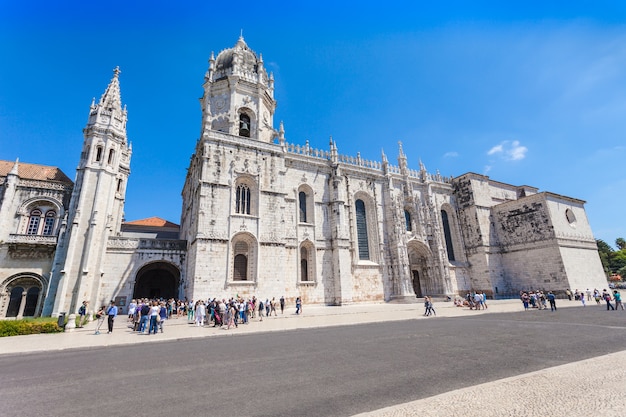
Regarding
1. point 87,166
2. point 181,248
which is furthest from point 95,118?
point 181,248

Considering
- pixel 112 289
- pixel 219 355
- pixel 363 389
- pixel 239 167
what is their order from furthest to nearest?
pixel 239 167 < pixel 112 289 < pixel 219 355 < pixel 363 389

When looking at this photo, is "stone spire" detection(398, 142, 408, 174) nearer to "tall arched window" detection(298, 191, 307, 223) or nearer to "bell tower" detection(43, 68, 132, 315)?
"tall arched window" detection(298, 191, 307, 223)

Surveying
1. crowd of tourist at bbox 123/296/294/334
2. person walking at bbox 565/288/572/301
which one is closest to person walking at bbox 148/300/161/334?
crowd of tourist at bbox 123/296/294/334

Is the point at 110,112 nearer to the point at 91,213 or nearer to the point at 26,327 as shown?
the point at 91,213

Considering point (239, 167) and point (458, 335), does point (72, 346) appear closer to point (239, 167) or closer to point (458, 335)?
point (458, 335)

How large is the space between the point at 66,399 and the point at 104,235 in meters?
20.3

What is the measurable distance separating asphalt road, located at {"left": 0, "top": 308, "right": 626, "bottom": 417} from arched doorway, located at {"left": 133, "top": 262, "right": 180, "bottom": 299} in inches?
707

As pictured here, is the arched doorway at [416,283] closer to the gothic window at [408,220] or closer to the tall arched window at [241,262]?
the gothic window at [408,220]

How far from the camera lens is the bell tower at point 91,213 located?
19.8 meters

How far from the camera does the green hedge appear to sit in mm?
12992

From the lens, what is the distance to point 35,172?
79.0 feet

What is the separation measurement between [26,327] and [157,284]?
44.9ft

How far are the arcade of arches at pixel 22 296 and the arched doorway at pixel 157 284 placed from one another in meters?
6.59

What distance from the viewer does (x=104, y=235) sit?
70.9ft
